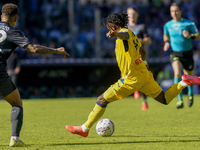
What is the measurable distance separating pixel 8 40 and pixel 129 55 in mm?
1765

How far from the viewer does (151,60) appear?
52.2 ft

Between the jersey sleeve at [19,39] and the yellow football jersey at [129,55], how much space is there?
1.41 m

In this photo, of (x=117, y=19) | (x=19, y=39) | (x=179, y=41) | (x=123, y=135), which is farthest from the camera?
(x=179, y=41)

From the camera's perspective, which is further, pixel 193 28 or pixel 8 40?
pixel 193 28

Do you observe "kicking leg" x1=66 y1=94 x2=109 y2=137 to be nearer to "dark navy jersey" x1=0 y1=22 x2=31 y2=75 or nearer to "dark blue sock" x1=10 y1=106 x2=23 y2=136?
"dark blue sock" x1=10 y1=106 x2=23 y2=136

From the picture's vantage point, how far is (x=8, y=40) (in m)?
4.84

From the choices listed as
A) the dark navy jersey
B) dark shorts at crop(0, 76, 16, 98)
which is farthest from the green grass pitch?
the dark navy jersey

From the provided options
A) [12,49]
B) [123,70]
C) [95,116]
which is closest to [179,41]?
[123,70]

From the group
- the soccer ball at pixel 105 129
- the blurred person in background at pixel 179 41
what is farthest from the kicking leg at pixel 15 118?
the blurred person in background at pixel 179 41

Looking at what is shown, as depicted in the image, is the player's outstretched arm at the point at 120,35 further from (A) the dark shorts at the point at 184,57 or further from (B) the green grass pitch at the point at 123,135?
(A) the dark shorts at the point at 184,57

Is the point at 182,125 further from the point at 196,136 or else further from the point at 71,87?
the point at 71,87

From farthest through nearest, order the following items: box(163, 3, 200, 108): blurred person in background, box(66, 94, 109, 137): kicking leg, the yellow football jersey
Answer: box(163, 3, 200, 108): blurred person in background, box(66, 94, 109, 137): kicking leg, the yellow football jersey

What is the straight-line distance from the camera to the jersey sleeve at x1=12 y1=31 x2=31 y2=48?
15.7ft

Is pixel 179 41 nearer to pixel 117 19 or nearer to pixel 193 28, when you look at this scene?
pixel 193 28
